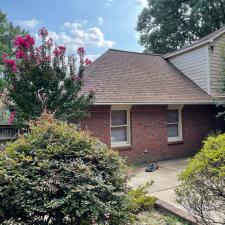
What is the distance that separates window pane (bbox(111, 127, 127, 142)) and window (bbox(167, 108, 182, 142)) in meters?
2.24

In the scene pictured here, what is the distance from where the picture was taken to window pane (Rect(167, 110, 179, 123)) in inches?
447

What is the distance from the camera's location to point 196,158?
3736 mm

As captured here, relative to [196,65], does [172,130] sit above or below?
below

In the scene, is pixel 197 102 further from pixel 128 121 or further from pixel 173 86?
pixel 128 121

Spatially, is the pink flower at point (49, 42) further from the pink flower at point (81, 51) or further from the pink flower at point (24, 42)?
the pink flower at point (81, 51)

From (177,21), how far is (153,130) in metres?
15.6

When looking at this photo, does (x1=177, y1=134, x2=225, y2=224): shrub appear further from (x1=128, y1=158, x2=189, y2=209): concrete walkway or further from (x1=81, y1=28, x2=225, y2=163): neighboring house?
(x1=81, y1=28, x2=225, y2=163): neighboring house

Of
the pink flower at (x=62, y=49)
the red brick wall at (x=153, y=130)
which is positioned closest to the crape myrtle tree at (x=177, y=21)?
the red brick wall at (x=153, y=130)

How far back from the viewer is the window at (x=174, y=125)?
37.4ft

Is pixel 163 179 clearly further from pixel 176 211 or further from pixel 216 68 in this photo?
pixel 216 68

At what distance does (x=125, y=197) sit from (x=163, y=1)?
880 inches

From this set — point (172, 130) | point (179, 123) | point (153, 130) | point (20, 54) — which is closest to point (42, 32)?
point (20, 54)

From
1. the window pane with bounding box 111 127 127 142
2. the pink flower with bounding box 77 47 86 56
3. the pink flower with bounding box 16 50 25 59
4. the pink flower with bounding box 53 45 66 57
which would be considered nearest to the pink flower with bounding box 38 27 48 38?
the pink flower with bounding box 53 45 66 57

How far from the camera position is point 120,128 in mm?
10156
